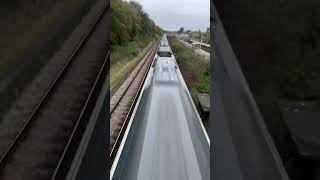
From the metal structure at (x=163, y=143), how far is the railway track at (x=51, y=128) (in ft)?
3.03

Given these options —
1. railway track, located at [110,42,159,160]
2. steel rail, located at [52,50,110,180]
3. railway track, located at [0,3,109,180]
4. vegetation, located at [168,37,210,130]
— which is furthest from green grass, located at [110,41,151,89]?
steel rail, located at [52,50,110,180]

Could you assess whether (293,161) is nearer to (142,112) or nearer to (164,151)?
(164,151)

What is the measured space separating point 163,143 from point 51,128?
9.06ft

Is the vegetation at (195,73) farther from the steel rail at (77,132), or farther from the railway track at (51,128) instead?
the steel rail at (77,132)

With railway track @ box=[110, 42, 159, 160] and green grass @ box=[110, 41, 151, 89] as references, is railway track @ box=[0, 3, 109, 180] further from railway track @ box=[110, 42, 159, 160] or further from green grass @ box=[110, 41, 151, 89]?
green grass @ box=[110, 41, 151, 89]

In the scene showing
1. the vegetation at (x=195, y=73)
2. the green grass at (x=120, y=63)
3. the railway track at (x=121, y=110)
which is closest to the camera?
the railway track at (x=121, y=110)

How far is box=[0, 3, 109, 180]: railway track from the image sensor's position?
443 centimetres

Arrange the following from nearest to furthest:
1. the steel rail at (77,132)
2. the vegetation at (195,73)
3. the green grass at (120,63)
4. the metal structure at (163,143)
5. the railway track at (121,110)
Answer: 1. the steel rail at (77,132)
2. the metal structure at (163,143)
3. the railway track at (121,110)
4. the vegetation at (195,73)
5. the green grass at (120,63)

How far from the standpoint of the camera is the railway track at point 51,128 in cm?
443

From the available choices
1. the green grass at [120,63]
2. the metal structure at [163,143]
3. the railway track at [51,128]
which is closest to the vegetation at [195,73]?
the green grass at [120,63]

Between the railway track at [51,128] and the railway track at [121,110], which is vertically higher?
the railway track at [51,128]

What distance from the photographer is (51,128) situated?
214 inches

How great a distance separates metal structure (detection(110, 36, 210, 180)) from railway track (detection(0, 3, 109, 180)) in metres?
0.92

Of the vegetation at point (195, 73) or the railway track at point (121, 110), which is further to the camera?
the vegetation at point (195, 73)
